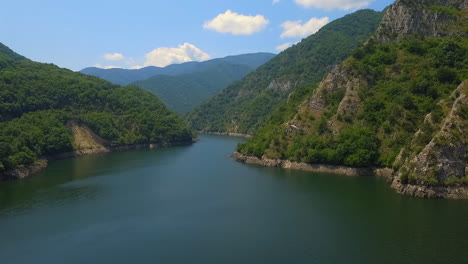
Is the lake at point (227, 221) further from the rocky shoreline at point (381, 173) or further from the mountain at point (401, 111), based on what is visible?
the mountain at point (401, 111)

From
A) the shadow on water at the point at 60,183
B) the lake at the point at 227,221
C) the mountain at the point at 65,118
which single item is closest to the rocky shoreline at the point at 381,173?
the lake at the point at 227,221

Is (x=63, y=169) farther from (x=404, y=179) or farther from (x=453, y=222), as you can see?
(x=453, y=222)

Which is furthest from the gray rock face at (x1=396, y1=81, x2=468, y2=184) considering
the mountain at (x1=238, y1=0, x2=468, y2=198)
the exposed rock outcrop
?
the exposed rock outcrop

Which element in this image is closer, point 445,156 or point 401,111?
point 445,156

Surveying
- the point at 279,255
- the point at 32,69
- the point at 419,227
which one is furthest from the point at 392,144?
the point at 32,69

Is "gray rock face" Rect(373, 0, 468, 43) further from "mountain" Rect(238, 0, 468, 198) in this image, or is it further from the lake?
the lake

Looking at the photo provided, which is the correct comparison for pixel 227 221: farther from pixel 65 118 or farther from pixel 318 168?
pixel 65 118

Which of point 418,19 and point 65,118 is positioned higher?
point 418,19

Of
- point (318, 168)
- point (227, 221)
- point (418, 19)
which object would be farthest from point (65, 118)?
point (418, 19)
